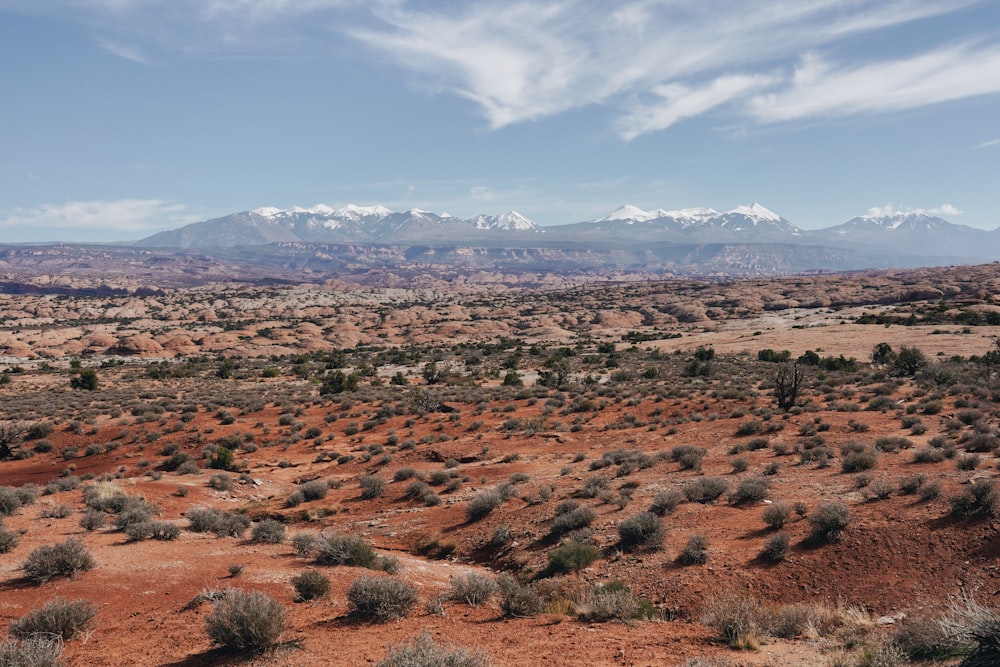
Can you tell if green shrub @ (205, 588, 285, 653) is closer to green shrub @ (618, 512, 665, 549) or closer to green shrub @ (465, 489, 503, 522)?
green shrub @ (618, 512, 665, 549)

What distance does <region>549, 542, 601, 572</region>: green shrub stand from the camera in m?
11.8

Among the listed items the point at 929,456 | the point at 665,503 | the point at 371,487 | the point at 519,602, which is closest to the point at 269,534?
the point at 371,487

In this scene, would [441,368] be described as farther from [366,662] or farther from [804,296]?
[804,296]

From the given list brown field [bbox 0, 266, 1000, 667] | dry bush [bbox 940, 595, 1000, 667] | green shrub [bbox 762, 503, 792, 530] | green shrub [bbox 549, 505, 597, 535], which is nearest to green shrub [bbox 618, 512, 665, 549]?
brown field [bbox 0, 266, 1000, 667]

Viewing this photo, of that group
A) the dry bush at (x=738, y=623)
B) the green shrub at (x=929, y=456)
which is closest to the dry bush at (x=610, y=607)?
the dry bush at (x=738, y=623)

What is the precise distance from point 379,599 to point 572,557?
4.68 meters

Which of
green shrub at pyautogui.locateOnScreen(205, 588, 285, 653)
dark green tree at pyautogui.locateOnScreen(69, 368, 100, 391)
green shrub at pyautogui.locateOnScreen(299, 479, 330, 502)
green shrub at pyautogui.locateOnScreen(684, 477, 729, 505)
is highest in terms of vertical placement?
green shrub at pyautogui.locateOnScreen(205, 588, 285, 653)

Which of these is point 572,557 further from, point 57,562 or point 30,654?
point 57,562

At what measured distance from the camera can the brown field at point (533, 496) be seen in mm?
8398

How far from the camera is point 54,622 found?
777cm

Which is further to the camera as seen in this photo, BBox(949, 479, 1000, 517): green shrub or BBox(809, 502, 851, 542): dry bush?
BBox(809, 502, 851, 542): dry bush

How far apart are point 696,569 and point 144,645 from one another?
9.65m

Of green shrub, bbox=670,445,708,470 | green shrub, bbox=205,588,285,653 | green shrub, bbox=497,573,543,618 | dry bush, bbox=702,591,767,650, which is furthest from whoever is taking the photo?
Result: green shrub, bbox=670,445,708,470

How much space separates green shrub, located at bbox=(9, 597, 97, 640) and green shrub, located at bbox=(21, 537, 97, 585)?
200 cm
